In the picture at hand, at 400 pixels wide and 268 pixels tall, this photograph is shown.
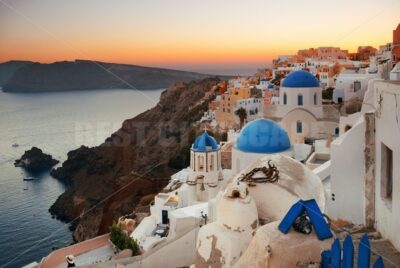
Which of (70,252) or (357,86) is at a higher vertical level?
(357,86)

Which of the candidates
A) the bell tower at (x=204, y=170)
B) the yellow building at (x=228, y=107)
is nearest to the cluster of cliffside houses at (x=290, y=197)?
the bell tower at (x=204, y=170)

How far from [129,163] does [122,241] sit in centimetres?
3427

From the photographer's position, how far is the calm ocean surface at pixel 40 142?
29141 mm

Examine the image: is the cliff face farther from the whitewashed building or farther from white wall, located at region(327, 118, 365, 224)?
the whitewashed building

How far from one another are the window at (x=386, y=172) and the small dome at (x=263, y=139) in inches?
337

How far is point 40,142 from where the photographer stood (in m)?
62.8

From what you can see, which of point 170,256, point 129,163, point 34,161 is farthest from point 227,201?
point 34,161

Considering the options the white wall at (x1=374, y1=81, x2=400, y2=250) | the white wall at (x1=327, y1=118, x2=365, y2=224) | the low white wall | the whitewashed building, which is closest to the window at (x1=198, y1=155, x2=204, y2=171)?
the low white wall

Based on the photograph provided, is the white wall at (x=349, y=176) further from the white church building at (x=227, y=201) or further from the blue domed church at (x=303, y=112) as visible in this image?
the blue domed church at (x=303, y=112)

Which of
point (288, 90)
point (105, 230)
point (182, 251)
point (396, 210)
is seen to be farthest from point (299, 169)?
point (105, 230)

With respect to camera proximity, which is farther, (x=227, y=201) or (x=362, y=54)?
(x=362, y=54)

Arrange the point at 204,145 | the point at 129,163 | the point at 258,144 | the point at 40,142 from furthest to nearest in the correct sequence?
the point at 40,142
the point at 129,163
the point at 204,145
the point at 258,144

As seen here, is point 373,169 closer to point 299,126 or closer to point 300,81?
point 299,126

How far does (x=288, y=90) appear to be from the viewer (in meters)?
19.5
